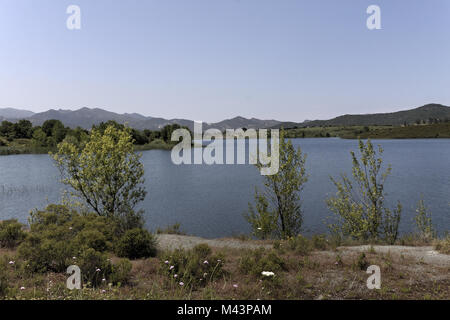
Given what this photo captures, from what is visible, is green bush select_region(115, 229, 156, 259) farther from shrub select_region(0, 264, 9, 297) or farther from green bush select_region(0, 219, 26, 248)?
green bush select_region(0, 219, 26, 248)

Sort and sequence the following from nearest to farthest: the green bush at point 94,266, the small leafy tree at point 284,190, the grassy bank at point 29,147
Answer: the green bush at point 94,266, the small leafy tree at point 284,190, the grassy bank at point 29,147

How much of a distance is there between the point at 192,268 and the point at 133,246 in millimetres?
3469

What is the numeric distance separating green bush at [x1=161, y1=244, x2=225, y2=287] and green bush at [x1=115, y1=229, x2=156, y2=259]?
221 centimetres

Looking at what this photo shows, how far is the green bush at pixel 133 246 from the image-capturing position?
10961 millimetres

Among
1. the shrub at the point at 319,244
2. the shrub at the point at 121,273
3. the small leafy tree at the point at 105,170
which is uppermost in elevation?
the small leafy tree at the point at 105,170

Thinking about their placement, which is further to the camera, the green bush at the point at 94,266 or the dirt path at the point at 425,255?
the dirt path at the point at 425,255

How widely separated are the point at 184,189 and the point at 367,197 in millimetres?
27089

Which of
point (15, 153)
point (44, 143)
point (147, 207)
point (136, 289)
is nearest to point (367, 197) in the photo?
point (136, 289)

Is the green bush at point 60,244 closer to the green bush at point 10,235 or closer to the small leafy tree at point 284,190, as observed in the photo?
the green bush at point 10,235

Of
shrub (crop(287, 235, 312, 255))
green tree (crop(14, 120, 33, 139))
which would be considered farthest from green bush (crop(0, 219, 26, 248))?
green tree (crop(14, 120, 33, 139))

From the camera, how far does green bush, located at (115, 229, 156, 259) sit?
36.0 feet

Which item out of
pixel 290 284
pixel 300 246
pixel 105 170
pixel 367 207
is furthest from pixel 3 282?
pixel 367 207

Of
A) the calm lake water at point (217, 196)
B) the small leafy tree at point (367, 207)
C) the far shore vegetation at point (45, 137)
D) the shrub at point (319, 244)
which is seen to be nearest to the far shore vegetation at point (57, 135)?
the far shore vegetation at point (45, 137)

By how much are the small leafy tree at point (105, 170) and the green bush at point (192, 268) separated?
5.66 metres
